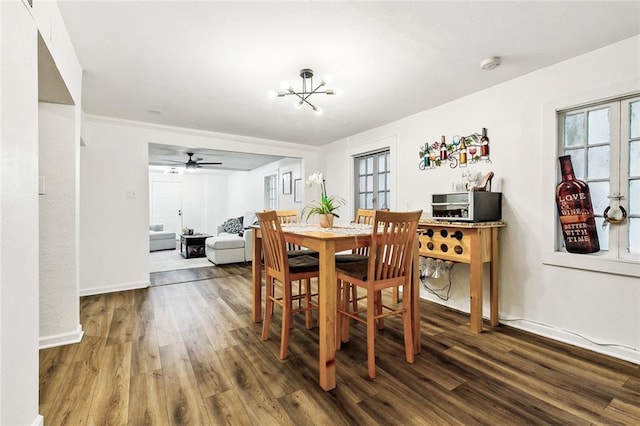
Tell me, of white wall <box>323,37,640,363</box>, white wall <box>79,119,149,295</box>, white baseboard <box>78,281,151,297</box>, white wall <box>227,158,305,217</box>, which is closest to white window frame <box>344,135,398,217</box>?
white wall <box>323,37,640,363</box>

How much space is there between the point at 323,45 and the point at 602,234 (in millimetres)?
2595

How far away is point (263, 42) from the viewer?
6.72 ft

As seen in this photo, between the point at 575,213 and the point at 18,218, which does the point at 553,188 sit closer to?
the point at 575,213

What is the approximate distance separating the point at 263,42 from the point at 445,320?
2.85m

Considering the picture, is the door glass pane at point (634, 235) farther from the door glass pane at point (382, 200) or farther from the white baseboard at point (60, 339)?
the white baseboard at point (60, 339)

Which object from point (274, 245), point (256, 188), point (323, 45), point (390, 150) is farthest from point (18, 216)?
point (256, 188)

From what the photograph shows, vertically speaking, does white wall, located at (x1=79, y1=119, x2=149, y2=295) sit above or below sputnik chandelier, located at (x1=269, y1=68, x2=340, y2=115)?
below

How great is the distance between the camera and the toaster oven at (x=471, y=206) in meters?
2.55

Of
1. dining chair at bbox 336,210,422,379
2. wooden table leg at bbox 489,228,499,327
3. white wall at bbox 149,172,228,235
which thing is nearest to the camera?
dining chair at bbox 336,210,422,379

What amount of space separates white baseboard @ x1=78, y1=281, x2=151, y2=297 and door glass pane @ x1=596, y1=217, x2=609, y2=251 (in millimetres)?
4930

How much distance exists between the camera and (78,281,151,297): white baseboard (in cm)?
361

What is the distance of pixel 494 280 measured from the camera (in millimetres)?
2646

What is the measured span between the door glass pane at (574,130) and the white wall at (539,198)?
145mm

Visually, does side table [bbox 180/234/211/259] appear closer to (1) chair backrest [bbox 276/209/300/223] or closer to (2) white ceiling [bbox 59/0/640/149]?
(2) white ceiling [bbox 59/0/640/149]
